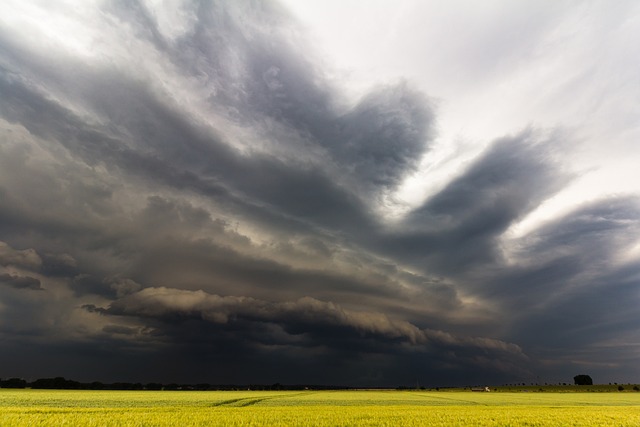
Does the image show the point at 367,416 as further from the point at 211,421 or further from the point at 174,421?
the point at 174,421

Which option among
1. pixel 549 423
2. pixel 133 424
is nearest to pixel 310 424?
pixel 133 424

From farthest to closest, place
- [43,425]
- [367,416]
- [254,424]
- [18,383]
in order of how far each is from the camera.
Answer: [18,383] < [367,416] < [254,424] < [43,425]

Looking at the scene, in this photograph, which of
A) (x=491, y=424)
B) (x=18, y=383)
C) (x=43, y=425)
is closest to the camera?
(x=43, y=425)

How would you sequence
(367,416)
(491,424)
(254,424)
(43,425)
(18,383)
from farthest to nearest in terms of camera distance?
(18,383) → (367,416) → (491,424) → (254,424) → (43,425)

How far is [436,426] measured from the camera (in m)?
30.4

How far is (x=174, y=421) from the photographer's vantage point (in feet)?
99.6

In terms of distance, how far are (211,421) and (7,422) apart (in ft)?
47.5

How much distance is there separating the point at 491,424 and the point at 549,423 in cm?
584

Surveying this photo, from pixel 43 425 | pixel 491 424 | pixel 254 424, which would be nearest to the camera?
pixel 43 425

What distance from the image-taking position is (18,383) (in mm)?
199625

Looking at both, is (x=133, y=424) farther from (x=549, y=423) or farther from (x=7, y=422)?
(x=549, y=423)

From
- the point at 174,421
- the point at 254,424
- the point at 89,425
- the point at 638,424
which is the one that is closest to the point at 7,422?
the point at 89,425

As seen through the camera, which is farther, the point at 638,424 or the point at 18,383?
the point at 18,383

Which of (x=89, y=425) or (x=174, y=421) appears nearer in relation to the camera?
(x=89, y=425)
